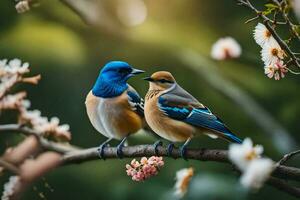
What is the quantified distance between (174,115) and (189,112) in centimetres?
2

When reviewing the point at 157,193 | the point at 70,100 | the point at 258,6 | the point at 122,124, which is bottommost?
the point at 157,193

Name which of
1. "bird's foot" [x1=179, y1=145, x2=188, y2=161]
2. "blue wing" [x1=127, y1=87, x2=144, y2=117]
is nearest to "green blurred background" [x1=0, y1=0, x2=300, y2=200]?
"blue wing" [x1=127, y1=87, x2=144, y2=117]

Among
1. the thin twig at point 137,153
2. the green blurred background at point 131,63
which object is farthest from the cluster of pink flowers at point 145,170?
the green blurred background at point 131,63

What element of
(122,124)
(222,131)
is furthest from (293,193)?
(122,124)

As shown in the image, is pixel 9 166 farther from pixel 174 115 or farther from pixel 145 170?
pixel 174 115

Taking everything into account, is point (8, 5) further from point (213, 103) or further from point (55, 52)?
point (213, 103)

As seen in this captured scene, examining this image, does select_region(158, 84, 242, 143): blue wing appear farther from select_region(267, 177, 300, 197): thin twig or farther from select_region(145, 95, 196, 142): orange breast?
select_region(267, 177, 300, 197): thin twig

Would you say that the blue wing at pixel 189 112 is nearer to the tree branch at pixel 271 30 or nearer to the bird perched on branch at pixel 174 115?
the bird perched on branch at pixel 174 115

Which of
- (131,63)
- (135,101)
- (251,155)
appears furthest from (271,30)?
(131,63)

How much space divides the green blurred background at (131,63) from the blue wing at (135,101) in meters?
0.39

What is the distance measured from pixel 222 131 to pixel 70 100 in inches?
24.1

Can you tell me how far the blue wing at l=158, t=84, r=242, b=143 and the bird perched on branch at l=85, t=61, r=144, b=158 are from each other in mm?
75

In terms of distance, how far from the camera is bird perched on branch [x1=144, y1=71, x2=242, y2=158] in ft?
2.98

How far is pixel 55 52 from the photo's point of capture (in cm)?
151
